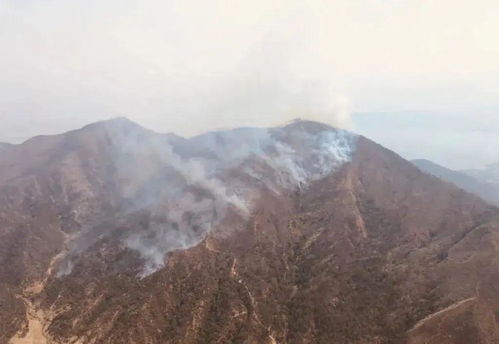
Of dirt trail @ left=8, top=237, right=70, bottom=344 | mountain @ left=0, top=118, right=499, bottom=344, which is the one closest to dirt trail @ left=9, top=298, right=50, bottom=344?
dirt trail @ left=8, top=237, right=70, bottom=344

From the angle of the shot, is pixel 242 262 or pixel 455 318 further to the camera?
pixel 242 262

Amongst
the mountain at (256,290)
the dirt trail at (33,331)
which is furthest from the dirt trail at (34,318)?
the mountain at (256,290)

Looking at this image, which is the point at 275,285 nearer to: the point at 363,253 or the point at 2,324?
the point at 363,253

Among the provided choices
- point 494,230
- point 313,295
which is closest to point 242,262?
point 313,295

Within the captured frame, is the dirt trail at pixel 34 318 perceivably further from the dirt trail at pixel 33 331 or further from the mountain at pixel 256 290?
the mountain at pixel 256 290

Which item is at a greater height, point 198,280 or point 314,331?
point 198,280

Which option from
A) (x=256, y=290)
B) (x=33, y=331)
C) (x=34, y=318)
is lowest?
(x=256, y=290)

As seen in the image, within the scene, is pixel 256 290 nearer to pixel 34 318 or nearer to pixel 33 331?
pixel 33 331

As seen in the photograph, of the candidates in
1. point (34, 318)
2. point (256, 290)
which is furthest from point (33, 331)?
point (256, 290)

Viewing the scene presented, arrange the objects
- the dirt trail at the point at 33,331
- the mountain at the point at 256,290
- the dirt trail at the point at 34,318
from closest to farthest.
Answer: the mountain at the point at 256,290
the dirt trail at the point at 33,331
the dirt trail at the point at 34,318

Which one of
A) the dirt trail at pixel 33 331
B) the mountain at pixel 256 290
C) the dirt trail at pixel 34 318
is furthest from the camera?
the dirt trail at pixel 34 318

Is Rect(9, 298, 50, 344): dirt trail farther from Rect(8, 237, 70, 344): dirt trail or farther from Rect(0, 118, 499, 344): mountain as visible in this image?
Rect(0, 118, 499, 344): mountain
